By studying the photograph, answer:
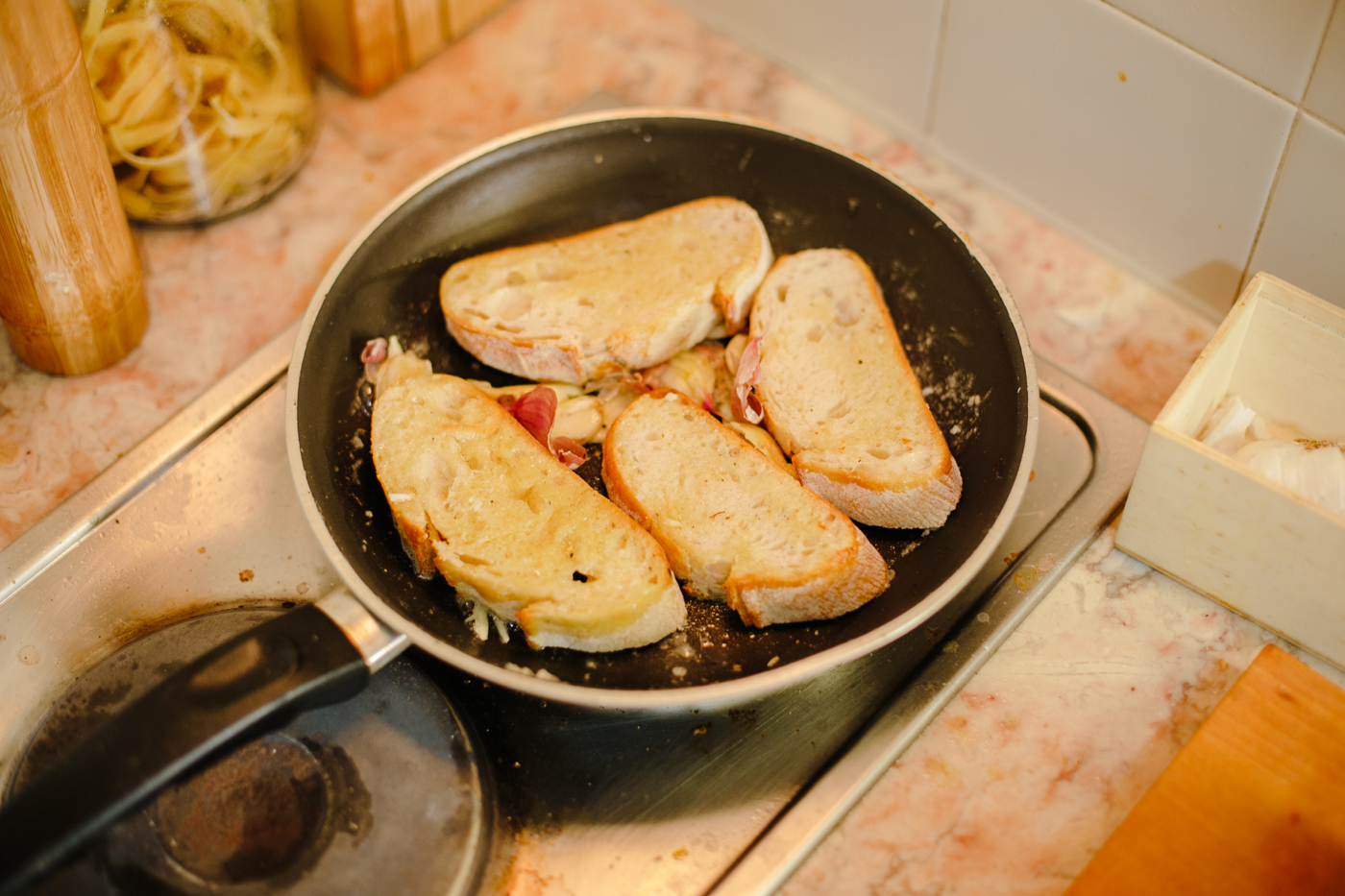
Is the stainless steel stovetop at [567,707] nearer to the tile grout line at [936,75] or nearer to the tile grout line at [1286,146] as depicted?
the tile grout line at [1286,146]

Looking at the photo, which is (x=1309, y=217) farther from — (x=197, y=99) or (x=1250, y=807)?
(x=197, y=99)

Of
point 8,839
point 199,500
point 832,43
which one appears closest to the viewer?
point 8,839

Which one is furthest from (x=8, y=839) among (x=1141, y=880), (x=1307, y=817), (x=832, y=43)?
(x=832, y=43)

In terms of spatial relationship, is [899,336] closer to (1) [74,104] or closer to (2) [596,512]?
(2) [596,512]

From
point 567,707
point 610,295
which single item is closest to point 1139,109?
point 610,295

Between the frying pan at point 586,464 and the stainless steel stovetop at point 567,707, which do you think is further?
the stainless steel stovetop at point 567,707

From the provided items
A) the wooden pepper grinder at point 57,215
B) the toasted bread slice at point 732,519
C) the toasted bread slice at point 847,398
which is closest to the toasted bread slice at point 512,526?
the toasted bread slice at point 732,519
